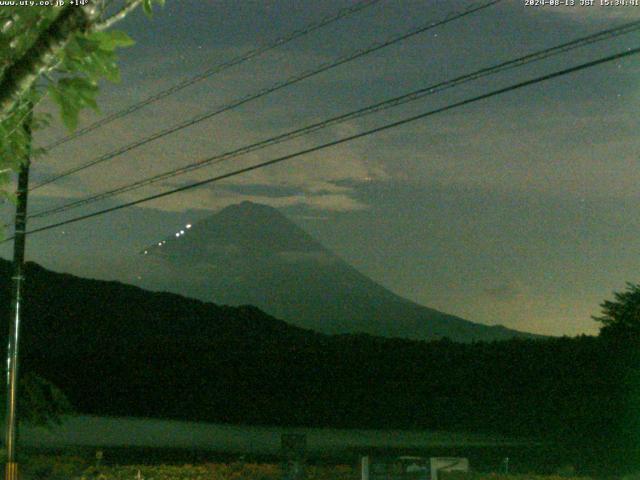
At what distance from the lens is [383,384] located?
33.4 m

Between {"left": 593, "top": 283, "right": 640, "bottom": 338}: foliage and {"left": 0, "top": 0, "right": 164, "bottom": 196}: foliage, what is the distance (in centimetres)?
3138

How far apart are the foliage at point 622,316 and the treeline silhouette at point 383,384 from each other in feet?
3.81

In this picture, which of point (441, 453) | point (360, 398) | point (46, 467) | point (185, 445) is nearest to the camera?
point (46, 467)

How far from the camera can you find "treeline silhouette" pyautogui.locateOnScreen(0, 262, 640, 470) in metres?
27.6

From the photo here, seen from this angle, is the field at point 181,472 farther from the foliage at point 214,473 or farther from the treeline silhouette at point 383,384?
the treeline silhouette at point 383,384

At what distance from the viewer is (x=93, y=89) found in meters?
4.44

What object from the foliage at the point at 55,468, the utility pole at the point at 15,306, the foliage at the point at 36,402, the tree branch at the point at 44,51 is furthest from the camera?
the foliage at the point at 36,402

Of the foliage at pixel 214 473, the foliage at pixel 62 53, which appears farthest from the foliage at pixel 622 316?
the foliage at pixel 62 53

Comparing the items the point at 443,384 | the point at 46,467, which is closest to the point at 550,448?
the point at 443,384

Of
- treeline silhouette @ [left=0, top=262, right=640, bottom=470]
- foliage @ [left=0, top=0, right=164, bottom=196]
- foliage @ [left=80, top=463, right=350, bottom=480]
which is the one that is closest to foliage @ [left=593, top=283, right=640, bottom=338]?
treeline silhouette @ [left=0, top=262, right=640, bottom=470]

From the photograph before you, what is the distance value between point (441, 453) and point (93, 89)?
815 inches

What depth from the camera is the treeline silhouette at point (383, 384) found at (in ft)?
90.5

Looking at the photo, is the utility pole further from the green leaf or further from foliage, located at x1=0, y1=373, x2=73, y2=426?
the green leaf

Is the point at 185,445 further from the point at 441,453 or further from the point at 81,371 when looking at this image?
the point at 81,371
